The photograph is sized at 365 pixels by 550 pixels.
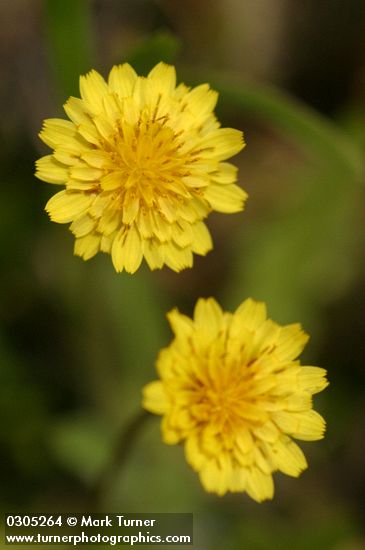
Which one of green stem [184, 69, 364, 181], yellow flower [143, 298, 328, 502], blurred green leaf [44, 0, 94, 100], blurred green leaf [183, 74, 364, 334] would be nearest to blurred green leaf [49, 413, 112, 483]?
blurred green leaf [183, 74, 364, 334]

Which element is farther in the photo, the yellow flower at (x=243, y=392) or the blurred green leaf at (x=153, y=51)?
the blurred green leaf at (x=153, y=51)

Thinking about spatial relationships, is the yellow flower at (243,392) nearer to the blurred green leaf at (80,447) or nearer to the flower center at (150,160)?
the flower center at (150,160)

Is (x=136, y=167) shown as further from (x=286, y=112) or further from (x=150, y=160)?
(x=286, y=112)

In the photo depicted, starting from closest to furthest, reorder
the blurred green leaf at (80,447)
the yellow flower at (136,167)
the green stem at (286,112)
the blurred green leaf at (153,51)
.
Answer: the yellow flower at (136,167)
the blurred green leaf at (153,51)
the green stem at (286,112)
the blurred green leaf at (80,447)

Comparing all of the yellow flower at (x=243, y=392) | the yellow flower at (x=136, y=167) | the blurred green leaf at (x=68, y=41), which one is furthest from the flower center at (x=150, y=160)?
the blurred green leaf at (x=68, y=41)

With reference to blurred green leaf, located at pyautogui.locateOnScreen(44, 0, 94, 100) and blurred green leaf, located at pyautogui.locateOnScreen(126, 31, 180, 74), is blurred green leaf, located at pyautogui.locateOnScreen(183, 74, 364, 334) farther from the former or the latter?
blurred green leaf, located at pyautogui.locateOnScreen(126, 31, 180, 74)

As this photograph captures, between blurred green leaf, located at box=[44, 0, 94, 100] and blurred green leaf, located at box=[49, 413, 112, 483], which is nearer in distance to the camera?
blurred green leaf, located at box=[44, 0, 94, 100]
